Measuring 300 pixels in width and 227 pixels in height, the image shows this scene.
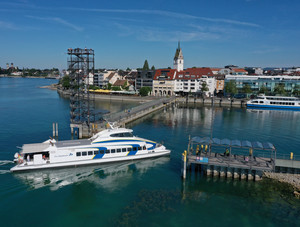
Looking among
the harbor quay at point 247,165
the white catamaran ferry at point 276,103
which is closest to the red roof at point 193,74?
the white catamaran ferry at point 276,103

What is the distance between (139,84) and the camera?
141 meters

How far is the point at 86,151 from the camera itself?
34031 mm

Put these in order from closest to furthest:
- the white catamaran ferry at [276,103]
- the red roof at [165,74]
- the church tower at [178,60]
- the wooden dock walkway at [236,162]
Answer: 1. the wooden dock walkway at [236,162]
2. the white catamaran ferry at [276,103]
3. the red roof at [165,74]
4. the church tower at [178,60]

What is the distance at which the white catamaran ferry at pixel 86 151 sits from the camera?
32219mm

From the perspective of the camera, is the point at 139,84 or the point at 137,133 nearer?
the point at 137,133

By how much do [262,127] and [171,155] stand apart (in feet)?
117

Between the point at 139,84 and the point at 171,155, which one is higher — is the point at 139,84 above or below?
above

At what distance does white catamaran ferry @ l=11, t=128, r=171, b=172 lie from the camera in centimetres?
3222

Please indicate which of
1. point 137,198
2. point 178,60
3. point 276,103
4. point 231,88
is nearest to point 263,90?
point 231,88

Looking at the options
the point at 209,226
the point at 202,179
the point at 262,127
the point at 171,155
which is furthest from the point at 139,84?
the point at 209,226

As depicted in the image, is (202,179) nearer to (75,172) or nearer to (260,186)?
(260,186)

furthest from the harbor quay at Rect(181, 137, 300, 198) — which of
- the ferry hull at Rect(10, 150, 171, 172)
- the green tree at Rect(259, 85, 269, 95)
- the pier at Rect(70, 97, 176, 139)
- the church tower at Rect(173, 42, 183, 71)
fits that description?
the church tower at Rect(173, 42, 183, 71)

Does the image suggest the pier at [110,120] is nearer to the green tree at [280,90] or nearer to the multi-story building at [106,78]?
the green tree at [280,90]

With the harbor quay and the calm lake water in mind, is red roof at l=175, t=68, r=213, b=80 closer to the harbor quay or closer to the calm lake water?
the calm lake water
